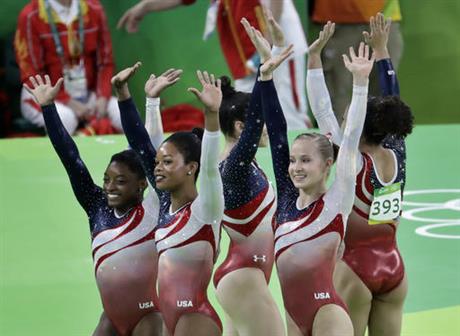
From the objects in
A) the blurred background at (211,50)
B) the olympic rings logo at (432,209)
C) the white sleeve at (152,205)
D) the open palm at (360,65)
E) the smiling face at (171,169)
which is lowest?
the olympic rings logo at (432,209)

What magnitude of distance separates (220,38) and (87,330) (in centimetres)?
489

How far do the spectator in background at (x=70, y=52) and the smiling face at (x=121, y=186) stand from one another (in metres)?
5.51

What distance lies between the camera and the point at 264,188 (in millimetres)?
6469

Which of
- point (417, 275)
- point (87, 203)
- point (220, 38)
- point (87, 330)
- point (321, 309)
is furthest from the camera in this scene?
point (220, 38)

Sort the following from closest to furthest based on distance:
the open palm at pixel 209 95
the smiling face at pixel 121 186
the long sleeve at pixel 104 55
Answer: the open palm at pixel 209 95, the smiling face at pixel 121 186, the long sleeve at pixel 104 55

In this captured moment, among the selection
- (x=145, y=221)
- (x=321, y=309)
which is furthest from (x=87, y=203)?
(x=321, y=309)

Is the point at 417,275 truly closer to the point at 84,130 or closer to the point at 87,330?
the point at 87,330

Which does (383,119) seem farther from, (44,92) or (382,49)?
(44,92)

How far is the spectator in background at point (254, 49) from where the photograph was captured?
36.5 feet

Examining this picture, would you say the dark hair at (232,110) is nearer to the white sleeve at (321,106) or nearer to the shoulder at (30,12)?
the white sleeve at (321,106)

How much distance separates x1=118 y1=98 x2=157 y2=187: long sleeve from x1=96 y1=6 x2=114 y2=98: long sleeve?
5531mm

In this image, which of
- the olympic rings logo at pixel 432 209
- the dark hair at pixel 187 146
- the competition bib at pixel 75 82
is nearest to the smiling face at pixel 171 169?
the dark hair at pixel 187 146

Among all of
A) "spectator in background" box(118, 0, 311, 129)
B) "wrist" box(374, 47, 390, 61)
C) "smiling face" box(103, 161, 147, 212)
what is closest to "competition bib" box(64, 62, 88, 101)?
"spectator in background" box(118, 0, 311, 129)

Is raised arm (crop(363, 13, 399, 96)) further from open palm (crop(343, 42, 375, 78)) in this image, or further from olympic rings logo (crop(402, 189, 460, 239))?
olympic rings logo (crop(402, 189, 460, 239))
